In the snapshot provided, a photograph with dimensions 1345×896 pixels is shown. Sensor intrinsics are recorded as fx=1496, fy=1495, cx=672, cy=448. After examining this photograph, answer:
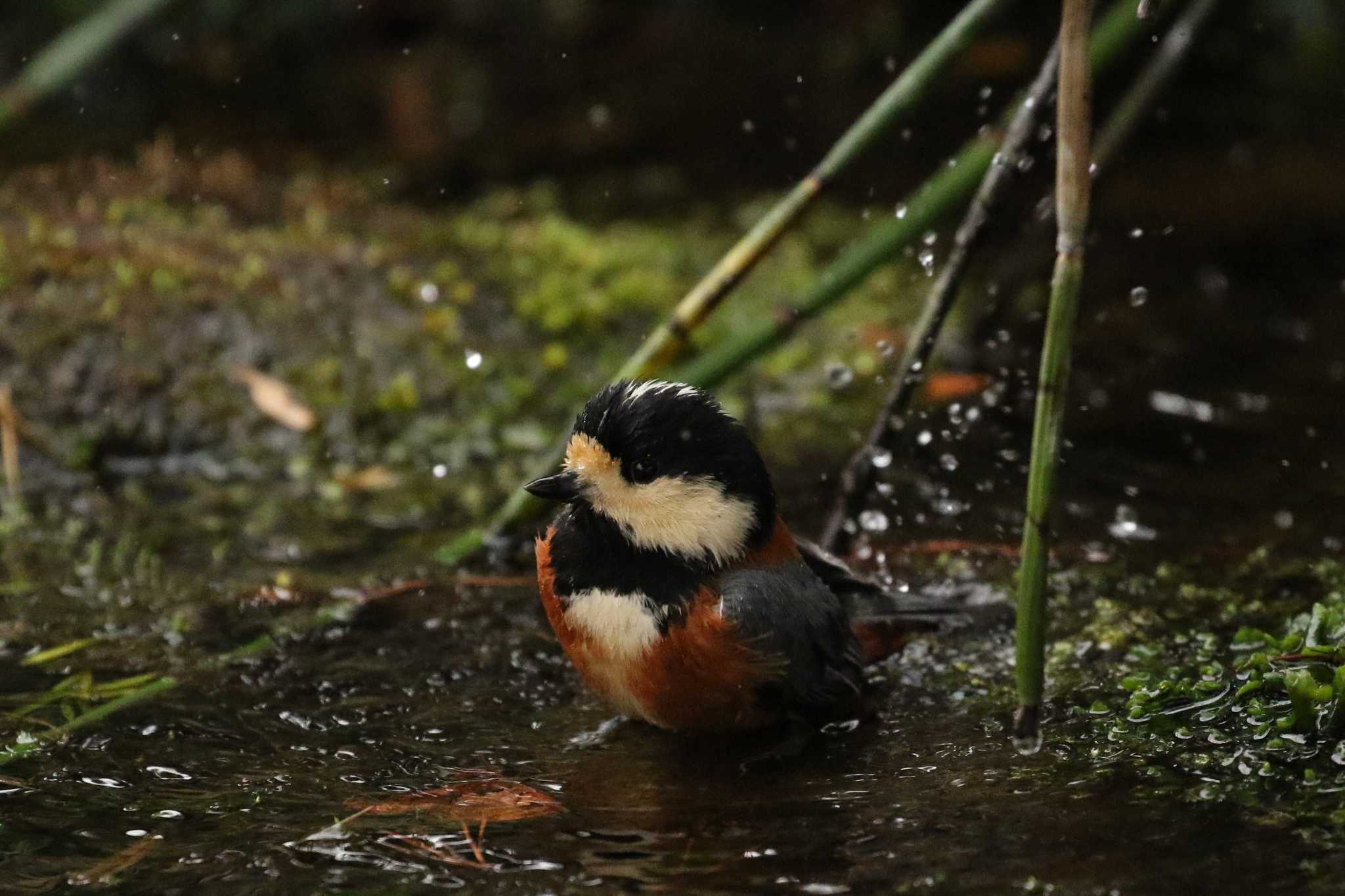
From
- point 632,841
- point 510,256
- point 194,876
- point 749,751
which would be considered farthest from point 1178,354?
point 194,876

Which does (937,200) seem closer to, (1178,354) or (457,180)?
(1178,354)

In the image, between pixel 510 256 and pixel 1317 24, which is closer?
pixel 510 256

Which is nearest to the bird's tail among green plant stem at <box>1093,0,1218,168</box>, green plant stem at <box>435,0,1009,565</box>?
green plant stem at <box>435,0,1009,565</box>

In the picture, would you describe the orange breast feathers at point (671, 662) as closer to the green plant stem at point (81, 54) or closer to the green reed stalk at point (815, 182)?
the green reed stalk at point (815, 182)

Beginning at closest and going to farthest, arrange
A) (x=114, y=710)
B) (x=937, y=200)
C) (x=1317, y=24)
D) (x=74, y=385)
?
(x=114, y=710) → (x=937, y=200) → (x=74, y=385) → (x=1317, y=24)

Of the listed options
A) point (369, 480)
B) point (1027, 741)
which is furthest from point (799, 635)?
point (369, 480)

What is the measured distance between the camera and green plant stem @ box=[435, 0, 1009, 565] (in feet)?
10.00

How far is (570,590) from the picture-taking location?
291 cm

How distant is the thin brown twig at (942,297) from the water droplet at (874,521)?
0.36m

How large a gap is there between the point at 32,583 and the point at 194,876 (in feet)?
5.33

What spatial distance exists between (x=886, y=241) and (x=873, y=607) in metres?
0.80

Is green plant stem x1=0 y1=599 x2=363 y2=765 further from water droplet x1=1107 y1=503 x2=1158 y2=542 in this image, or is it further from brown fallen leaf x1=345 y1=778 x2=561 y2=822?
water droplet x1=1107 y1=503 x2=1158 y2=542

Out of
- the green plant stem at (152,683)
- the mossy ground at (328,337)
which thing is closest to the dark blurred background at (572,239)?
the mossy ground at (328,337)

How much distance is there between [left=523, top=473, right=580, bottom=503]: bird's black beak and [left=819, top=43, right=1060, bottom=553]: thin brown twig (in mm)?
903
